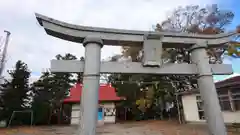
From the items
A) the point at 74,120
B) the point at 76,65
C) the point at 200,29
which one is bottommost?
the point at 74,120

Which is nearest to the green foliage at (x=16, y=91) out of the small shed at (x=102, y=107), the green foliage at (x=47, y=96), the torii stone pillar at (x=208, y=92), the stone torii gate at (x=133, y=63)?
the green foliage at (x=47, y=96)

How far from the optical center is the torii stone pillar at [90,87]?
288 cm

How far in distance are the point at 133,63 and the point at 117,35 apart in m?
0.71

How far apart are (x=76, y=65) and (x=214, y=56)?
15184mm

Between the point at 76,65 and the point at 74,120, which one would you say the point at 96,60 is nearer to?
the point at 76,65

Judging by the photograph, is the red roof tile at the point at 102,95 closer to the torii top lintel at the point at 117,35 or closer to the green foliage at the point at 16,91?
the green foliage at the point at 16,91

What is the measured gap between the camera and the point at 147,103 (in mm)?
17703

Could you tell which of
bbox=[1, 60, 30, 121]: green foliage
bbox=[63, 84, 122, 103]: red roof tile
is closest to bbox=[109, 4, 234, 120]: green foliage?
bbox=[63, 84, 122, 103]: red roof tile

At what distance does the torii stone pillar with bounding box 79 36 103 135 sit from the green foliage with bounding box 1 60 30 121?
1577cm

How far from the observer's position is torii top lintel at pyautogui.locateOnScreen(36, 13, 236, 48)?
3.33 metres

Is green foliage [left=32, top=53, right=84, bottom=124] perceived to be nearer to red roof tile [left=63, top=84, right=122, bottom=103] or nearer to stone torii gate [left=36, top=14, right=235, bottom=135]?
red roof tile [left=63, top=84, right=122, bottom=103]

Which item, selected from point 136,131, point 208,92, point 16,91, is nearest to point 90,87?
point 208,92

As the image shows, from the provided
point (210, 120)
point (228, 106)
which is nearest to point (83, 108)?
point (210, 120)

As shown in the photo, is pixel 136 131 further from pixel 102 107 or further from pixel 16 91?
pixel 16 91
